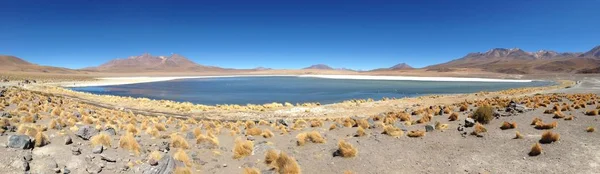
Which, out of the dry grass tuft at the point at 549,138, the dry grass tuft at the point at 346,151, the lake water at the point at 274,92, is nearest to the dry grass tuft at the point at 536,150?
the dry grass tuft at the point at 549,138

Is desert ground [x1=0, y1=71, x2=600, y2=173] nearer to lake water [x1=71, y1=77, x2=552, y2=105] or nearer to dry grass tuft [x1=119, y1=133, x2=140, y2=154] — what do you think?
dry grass tuft [x1=119, y1=133, x2=140, y2=154]

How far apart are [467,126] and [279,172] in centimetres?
681

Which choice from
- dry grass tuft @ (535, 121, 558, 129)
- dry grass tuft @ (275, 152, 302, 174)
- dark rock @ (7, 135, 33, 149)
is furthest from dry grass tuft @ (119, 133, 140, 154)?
dry grass tuft @ (535, 121, 558, 129)

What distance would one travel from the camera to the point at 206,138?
32.3 ft

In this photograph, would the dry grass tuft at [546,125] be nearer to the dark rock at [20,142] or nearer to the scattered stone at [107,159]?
the scattered stone at [107,159]

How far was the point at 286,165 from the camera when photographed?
7441 mm

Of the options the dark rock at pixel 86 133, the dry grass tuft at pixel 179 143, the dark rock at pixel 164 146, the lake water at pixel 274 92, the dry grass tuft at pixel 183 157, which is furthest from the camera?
the lake water at pixel 274 92

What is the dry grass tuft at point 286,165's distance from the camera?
7.29 m

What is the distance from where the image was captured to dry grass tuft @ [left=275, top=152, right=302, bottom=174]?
23.9ft

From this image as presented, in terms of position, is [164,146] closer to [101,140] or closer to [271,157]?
[101,140]

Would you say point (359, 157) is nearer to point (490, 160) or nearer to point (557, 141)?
point (490, 160)

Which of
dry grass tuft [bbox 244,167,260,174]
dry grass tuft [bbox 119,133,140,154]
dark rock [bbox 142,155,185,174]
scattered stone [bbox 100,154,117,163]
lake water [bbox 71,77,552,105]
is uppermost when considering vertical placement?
dry grass tuft [bbox 119,133,140,154]

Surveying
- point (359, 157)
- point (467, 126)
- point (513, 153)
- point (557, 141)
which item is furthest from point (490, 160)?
point (467, 126)

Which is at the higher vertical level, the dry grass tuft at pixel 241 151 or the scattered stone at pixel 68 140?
the scattered stone at pixel 68 140
